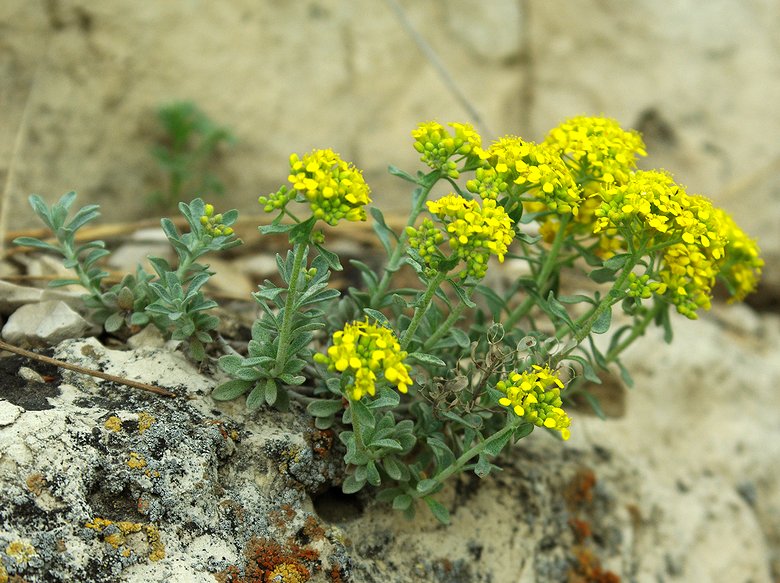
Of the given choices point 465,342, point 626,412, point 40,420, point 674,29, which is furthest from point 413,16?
point 40,420

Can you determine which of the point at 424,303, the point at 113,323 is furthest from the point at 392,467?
the point at 113,323

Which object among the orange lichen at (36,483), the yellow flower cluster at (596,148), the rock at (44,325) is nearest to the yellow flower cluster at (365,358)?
the orange lichen at (36,483)

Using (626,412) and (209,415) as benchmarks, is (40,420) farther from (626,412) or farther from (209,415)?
(626,412)

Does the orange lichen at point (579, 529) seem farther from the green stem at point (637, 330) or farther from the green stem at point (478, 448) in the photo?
the green stem at point (478, 448)

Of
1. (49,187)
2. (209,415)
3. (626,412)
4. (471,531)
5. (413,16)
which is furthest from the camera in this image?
(413,16)

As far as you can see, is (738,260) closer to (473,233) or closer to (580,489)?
(580,489)

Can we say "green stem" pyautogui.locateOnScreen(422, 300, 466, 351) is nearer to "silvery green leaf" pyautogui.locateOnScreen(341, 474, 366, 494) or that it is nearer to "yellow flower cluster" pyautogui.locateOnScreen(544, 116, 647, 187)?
"silvery green leaf" pyautogui.locateOnScreen(341, 474, 366, 494)
